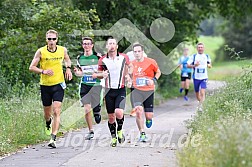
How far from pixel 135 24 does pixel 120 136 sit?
1341cm

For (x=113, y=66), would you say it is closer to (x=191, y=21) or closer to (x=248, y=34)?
(x=191, y=21)

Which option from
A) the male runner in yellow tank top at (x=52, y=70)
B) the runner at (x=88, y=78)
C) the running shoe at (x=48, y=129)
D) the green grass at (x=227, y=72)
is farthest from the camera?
the green grass at (x=227, y=72)

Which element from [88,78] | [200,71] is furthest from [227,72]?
[88,78]

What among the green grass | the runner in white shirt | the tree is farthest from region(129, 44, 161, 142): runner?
the tree

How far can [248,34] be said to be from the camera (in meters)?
70.0

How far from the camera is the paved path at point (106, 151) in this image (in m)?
10.5

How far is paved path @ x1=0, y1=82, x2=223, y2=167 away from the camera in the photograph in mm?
10469

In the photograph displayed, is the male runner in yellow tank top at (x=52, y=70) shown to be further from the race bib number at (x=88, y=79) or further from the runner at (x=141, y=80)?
the runner at (x=141, y=80)

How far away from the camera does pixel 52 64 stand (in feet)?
41.8

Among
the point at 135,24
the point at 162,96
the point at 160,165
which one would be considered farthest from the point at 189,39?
the point at 160,165

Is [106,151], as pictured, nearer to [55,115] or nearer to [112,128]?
[112,128]

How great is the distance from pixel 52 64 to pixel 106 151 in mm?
2198

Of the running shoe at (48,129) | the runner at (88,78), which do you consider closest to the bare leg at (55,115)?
the running shoe at (48,129)

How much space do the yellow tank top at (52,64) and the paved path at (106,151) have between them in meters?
1.30
